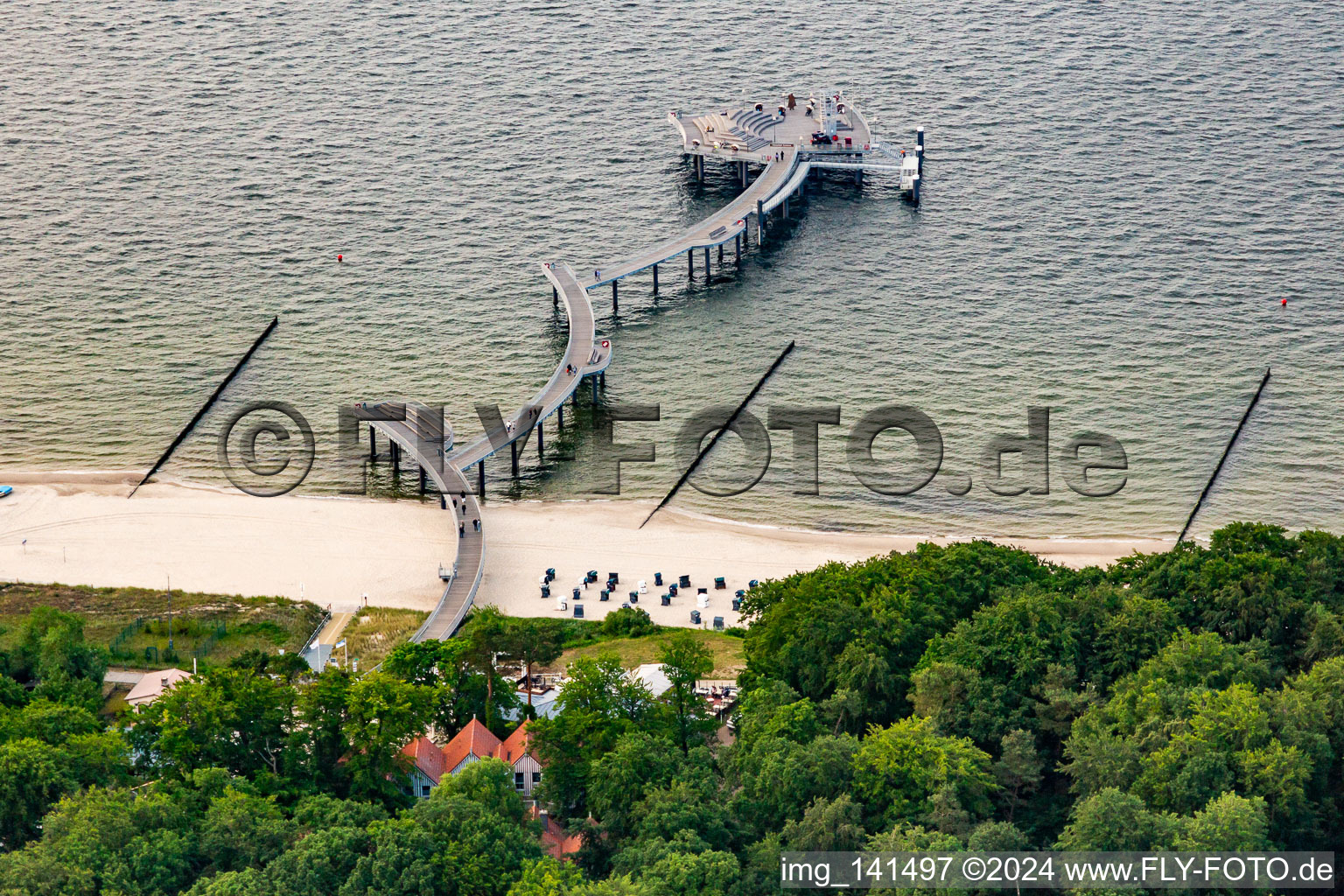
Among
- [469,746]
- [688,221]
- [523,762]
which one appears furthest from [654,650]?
[688,221]

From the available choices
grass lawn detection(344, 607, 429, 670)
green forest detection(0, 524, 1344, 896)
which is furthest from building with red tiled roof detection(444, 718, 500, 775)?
grass lawn detection(344, 607, 429, 670)

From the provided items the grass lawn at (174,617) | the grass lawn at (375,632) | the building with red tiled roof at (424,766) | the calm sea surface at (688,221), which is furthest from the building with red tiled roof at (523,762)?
the calm sea surface at (688,221)

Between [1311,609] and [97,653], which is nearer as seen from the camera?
[1311,609]

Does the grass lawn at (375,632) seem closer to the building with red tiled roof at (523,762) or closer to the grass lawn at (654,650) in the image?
the grass lawn at (654,650)

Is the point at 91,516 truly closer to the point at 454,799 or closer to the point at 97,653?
the point at 97,653

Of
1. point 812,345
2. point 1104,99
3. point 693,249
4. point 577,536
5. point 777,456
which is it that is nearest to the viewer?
point 577,536

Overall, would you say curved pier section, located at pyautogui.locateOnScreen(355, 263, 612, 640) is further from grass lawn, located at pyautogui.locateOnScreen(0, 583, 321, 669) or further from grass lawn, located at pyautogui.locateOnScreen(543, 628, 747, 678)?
grass lawn, located at pyautogui.locateOnScreen(0, 583, 321, 669)

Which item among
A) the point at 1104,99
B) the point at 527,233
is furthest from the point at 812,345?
the point at 1104,99
